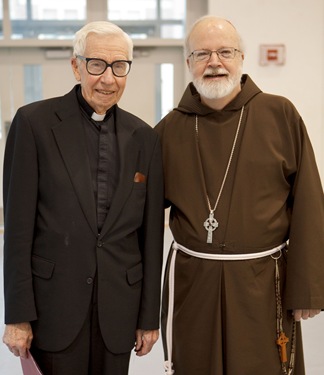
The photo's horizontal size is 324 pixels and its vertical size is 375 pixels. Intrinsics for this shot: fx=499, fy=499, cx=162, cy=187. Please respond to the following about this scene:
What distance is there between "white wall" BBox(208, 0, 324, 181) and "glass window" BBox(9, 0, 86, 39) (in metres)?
1.61

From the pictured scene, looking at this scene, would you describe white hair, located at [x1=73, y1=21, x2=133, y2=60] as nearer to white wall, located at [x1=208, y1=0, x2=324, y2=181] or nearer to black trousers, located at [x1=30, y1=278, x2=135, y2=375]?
black trousers, located at [x1=30, y1=278, x2=135, y2=375]

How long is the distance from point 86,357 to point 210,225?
630mm

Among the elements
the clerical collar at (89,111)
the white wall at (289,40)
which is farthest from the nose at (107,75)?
the white wall at (289,40)

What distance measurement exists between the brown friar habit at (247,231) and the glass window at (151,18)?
13.7 feet

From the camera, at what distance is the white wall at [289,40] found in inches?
207

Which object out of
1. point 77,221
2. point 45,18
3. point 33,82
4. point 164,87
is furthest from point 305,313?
point 45,18

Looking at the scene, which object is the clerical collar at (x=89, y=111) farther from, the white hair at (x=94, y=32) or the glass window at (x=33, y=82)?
the glass window at (x=33, y=82)

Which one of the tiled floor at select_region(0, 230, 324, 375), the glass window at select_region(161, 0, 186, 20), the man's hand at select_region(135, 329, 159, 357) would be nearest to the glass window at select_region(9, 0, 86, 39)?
the glass window at select_region(161, 0, 186, 20)

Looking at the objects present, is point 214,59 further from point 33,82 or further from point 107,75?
point 33,82

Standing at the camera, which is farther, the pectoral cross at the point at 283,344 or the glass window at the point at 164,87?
the glass window at the point at 164,87

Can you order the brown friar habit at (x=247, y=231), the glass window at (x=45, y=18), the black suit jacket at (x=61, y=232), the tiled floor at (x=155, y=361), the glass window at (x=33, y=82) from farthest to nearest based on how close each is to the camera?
the glass window at (x=33, y=82), the glass window at (x=45, y=18), the tiled floor at (x=155, y=361), the brown friar habit at (x=247, y=231), the black suit jacket at (x=61, y=232)

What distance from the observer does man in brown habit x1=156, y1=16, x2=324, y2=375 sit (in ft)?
6.00

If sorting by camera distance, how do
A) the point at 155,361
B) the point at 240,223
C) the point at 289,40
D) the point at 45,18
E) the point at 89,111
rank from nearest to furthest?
the point at 89,111 → the point at 240,223 → the point at 155,361 → the point at 289,40 → the point at 45,18

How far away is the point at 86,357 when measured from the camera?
5.47 feet
